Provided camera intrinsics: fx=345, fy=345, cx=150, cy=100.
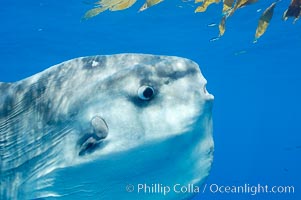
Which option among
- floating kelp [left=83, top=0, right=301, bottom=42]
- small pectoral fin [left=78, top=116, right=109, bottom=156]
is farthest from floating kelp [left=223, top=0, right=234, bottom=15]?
small pectoral fin [left=78, top=116, right=109, bottom=156]

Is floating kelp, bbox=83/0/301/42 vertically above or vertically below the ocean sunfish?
above

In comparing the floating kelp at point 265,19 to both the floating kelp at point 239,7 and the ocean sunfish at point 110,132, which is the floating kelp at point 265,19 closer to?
the floating kelp at point 239,7

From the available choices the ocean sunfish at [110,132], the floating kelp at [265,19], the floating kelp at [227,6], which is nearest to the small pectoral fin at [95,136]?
the ocean sunfish at [110,132]

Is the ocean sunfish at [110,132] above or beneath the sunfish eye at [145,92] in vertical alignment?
beneath

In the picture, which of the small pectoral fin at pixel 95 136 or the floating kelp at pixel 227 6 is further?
the floating kelp at pixel 227 6

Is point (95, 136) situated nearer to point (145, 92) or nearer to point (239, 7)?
point (145, 92)

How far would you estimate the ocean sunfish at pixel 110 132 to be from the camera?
2.21m

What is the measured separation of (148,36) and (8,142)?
22.0 m

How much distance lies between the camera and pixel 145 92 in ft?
7.45

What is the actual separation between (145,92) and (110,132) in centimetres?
35

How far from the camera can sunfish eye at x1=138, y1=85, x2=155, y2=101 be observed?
2264 millimetres
